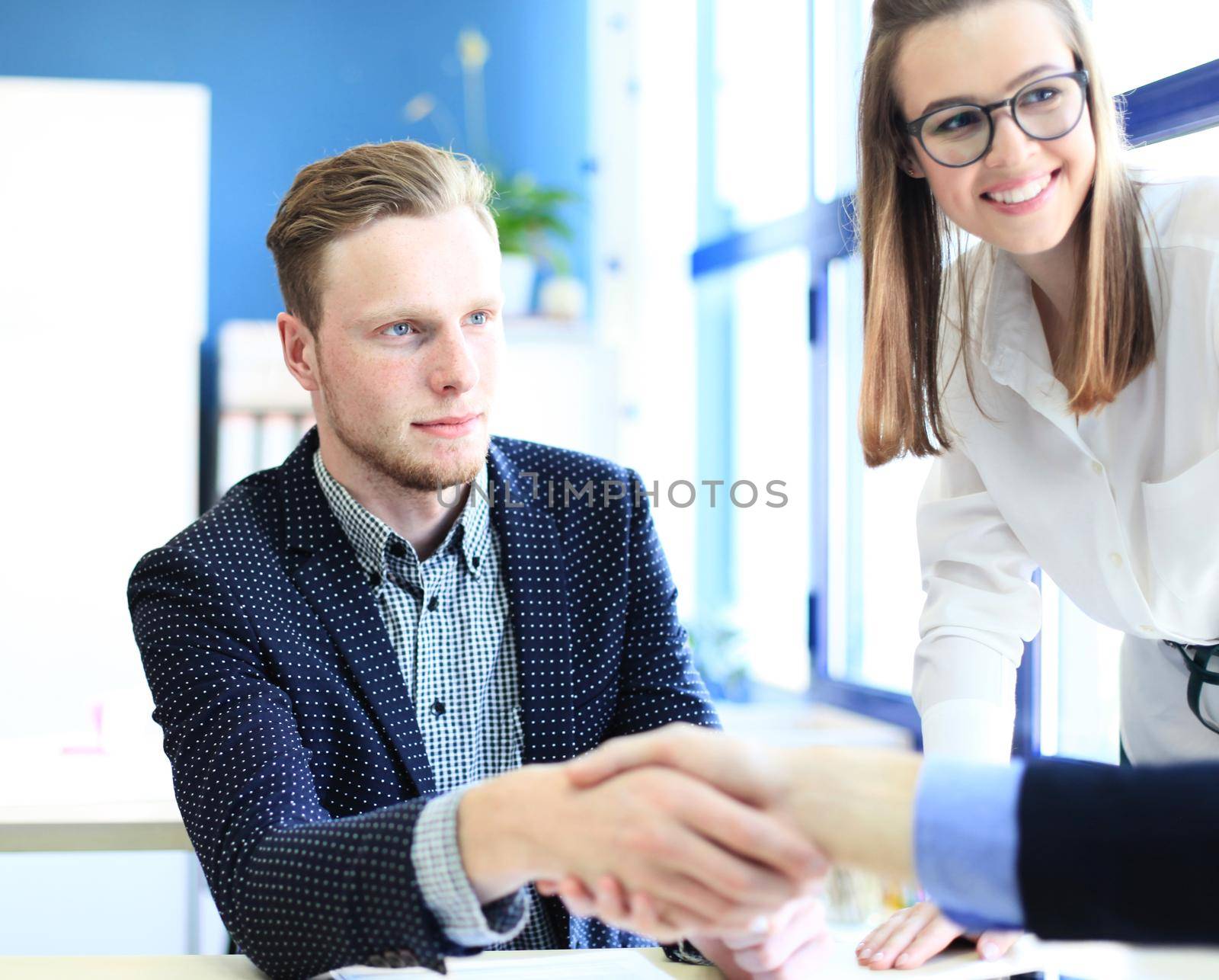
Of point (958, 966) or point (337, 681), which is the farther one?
point (337, 681)

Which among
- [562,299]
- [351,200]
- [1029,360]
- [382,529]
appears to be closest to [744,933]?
[382,529]

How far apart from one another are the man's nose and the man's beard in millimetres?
62

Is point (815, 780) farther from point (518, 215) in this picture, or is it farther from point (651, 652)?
point (518, 215)

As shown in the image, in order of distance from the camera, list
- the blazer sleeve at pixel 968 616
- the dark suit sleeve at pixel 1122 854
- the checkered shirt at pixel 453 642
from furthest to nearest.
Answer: the checkered shirt at pixel 453 642 → the blazer sleeve at pixel 968 616 → the dark suit sleeve at pixel 1122 854

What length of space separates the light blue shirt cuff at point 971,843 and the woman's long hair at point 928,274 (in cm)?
67

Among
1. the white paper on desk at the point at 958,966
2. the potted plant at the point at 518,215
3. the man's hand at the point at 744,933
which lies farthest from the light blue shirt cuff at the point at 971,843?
the potted plant at the point at 518,215

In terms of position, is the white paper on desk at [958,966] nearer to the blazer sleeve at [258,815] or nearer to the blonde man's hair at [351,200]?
the blazer sleeve at [258,815]

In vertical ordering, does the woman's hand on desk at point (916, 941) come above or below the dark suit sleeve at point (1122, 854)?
below

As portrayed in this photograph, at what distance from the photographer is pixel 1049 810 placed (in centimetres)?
73

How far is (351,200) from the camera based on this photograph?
57.6 inches

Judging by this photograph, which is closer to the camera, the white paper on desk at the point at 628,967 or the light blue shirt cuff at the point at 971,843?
the light blue shirt cuff at the point at 971,843

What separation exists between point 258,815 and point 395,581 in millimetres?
421

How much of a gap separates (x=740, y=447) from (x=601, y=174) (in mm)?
1007

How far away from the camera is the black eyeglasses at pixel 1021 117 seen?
1.24 metres
